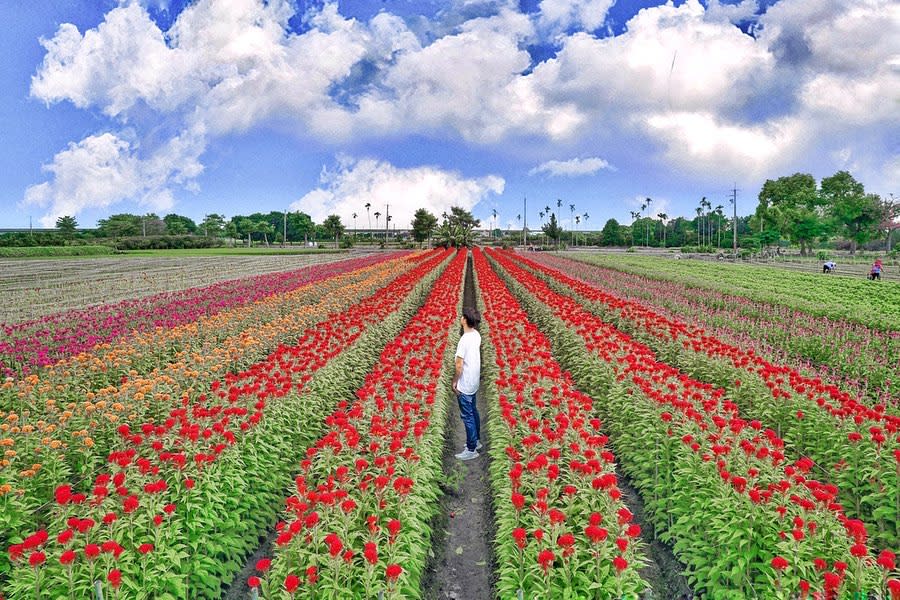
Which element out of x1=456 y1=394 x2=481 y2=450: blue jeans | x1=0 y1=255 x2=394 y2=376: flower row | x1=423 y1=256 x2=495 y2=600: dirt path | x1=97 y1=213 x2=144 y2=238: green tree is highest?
x1=97 y1=213 x2=144 y2=238: green tree

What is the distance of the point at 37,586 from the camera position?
2.69 m

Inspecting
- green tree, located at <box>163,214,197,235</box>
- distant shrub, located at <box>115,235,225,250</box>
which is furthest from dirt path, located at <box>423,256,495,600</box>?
green tree, located at <box>163,214,197,235</box>

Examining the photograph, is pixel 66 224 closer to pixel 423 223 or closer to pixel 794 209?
pixel 423 223

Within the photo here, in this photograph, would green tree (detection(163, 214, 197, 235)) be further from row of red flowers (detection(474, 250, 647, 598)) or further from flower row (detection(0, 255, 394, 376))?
row of red flowers (detection(474, 250, 647, 598))

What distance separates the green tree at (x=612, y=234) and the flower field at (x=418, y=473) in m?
114

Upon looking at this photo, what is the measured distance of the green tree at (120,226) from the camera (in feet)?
354

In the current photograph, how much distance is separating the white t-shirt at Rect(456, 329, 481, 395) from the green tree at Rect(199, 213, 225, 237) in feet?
431

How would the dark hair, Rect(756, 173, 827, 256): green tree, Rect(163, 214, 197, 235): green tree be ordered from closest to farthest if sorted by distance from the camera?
the dark hair < Rect(756, 173, 827, 256): green tree < Rect(163, 214, 197, 235): green tree

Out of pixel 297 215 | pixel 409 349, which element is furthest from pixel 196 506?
pixel 297 215

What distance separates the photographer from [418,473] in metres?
4.29

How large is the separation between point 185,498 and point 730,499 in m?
3.99

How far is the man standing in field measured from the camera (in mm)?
6406

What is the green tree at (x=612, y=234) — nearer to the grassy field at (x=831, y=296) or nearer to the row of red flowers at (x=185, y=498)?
the grassy field at (x=831, y=296)

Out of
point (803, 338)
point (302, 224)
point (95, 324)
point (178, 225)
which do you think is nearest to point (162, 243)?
point (302, 224)
